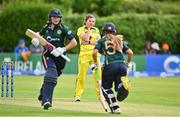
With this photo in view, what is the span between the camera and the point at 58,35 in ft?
56.5

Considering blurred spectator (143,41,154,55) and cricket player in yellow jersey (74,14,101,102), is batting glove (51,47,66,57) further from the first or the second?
blurred spectator (143,41,154,55)

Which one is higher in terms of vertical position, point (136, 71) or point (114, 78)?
point (114, 78)

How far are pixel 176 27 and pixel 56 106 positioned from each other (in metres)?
29.9

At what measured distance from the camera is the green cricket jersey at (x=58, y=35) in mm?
17219

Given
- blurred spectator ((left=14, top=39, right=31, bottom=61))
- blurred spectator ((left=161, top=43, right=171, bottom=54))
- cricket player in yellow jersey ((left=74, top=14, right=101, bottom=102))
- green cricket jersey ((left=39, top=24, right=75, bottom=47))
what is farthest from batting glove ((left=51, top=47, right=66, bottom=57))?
blurred spectator ((left=161, top=43, right=171, bottom=54))

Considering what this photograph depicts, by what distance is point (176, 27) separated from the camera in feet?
156

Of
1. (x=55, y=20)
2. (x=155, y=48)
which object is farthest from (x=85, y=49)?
(x=155, y=48)

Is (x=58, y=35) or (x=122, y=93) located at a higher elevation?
(x=58, y=35)

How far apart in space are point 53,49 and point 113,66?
1422 millimetres

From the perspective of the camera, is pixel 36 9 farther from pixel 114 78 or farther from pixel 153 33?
pixel 114 78

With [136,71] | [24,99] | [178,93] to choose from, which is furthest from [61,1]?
[24,99]

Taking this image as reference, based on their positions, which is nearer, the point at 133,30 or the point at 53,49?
the point at 53,49

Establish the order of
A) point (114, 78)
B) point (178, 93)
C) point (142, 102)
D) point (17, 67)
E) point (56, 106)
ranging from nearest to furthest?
1. point (114, 78)
2. point (56, 106)
3. point (142, 102)
4. point (178, 93)
5. point (17, 67)

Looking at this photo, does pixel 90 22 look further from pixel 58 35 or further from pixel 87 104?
pixel 58 35
